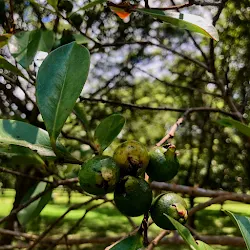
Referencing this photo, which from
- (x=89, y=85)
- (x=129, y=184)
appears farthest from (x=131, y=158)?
(x=89, y=85)

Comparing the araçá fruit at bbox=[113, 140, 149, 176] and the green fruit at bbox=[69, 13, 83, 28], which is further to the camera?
the green fruit at bbox=[69, 13, 83, 28]

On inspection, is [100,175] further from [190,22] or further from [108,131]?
[190,22]

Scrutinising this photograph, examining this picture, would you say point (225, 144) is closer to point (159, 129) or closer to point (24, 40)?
point (159, 129)

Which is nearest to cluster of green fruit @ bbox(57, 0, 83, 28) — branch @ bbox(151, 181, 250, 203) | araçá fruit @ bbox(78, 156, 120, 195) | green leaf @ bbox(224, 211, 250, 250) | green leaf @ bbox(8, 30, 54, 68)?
green leaf @ bbox(8, 30, 54, 68)

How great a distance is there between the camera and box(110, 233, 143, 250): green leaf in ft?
1.93

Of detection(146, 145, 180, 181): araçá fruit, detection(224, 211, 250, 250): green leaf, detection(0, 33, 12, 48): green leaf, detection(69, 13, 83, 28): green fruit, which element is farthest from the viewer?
detection(69, 13, 83, 28): green fruit

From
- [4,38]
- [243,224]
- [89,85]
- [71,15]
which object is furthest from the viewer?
[89,85]

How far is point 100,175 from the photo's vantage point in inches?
22.9

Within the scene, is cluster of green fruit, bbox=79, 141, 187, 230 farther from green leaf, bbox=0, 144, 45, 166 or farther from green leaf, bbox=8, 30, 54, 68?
green leaf, bbox=8, 30, 54, 68

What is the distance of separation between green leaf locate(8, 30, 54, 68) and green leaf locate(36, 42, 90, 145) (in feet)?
0.98

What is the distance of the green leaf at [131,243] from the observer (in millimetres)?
587

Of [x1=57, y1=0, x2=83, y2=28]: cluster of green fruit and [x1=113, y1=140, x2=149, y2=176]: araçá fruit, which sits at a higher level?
[x1=57, y1=0, x2=83, y2=28]: cluster of green fruit

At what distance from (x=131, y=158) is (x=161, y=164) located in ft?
0.23

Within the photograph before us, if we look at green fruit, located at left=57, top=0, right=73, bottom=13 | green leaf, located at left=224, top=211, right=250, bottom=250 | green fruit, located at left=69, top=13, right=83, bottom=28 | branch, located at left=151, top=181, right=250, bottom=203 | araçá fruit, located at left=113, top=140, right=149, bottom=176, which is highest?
green fruit, located at left=57, top=0, right=73, bottom=13
